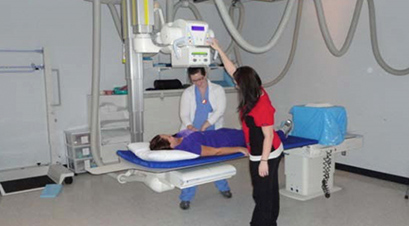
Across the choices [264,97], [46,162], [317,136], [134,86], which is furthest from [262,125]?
[46,162]

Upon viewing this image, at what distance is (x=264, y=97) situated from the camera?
2.27 m

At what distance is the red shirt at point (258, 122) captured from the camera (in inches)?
87.0

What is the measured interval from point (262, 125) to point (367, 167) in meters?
2.49

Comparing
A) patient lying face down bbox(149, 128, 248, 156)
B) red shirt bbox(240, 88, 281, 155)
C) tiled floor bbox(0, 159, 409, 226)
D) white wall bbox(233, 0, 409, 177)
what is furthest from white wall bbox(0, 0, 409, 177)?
red shirt bbox(240, 88, 281, 155)

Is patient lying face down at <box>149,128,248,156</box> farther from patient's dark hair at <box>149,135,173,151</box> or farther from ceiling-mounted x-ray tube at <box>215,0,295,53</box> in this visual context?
ceiling-mounted x-ray tube at <box>215,0,295,53</box>

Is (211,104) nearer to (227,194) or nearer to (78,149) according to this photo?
(227,194)

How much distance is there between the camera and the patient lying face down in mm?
2447

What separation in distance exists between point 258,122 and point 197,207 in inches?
52.3

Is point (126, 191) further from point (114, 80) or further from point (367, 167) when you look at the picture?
point (367, 167)

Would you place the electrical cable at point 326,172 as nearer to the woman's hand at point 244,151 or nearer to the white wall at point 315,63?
the white wall at point 315,63

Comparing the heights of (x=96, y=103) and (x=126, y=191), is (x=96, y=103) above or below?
above

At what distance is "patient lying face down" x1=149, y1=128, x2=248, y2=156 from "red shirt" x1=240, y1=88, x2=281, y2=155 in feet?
0.78

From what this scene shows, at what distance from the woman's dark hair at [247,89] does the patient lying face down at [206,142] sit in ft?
1.21

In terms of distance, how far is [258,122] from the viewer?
87.3 inches
